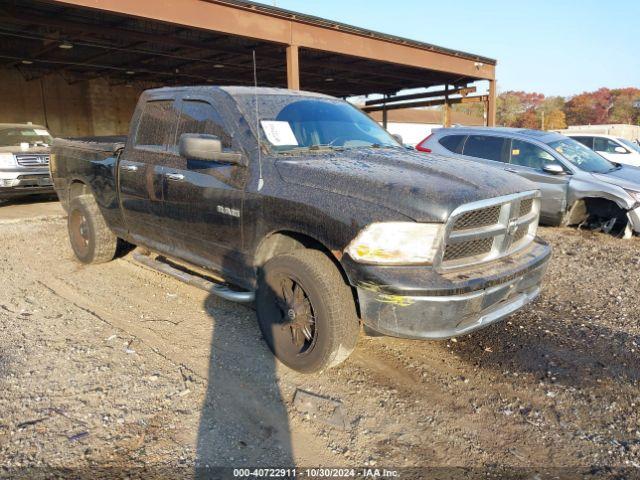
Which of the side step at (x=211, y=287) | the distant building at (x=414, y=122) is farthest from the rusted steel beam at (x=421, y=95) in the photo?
the distant building at (x=414, y=122)

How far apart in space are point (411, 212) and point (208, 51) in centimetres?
1466

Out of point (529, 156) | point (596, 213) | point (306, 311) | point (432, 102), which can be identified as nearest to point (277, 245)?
point (306, 311)

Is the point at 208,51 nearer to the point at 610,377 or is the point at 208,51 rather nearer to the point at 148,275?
the point at 148,275

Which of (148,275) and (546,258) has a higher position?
(546,258)

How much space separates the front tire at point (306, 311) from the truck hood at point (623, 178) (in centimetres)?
587

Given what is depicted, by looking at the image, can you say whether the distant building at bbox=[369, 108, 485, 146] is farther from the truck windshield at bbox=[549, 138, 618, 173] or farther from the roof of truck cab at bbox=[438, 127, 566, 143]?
the truck windshield at bbox=[549, 138, 618, 173]

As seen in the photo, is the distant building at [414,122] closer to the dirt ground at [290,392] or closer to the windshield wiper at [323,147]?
the windshield wiper at [323,147]

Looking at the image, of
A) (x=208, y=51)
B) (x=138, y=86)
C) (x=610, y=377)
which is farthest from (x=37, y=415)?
(x=138, y=86)

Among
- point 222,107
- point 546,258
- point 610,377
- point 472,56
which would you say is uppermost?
point 472,56

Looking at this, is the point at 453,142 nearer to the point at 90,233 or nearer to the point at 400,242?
the point at 90,233

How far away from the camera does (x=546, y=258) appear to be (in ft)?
11.2

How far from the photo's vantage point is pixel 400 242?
271cm

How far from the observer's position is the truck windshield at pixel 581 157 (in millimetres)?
7602

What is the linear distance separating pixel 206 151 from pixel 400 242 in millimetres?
1544
